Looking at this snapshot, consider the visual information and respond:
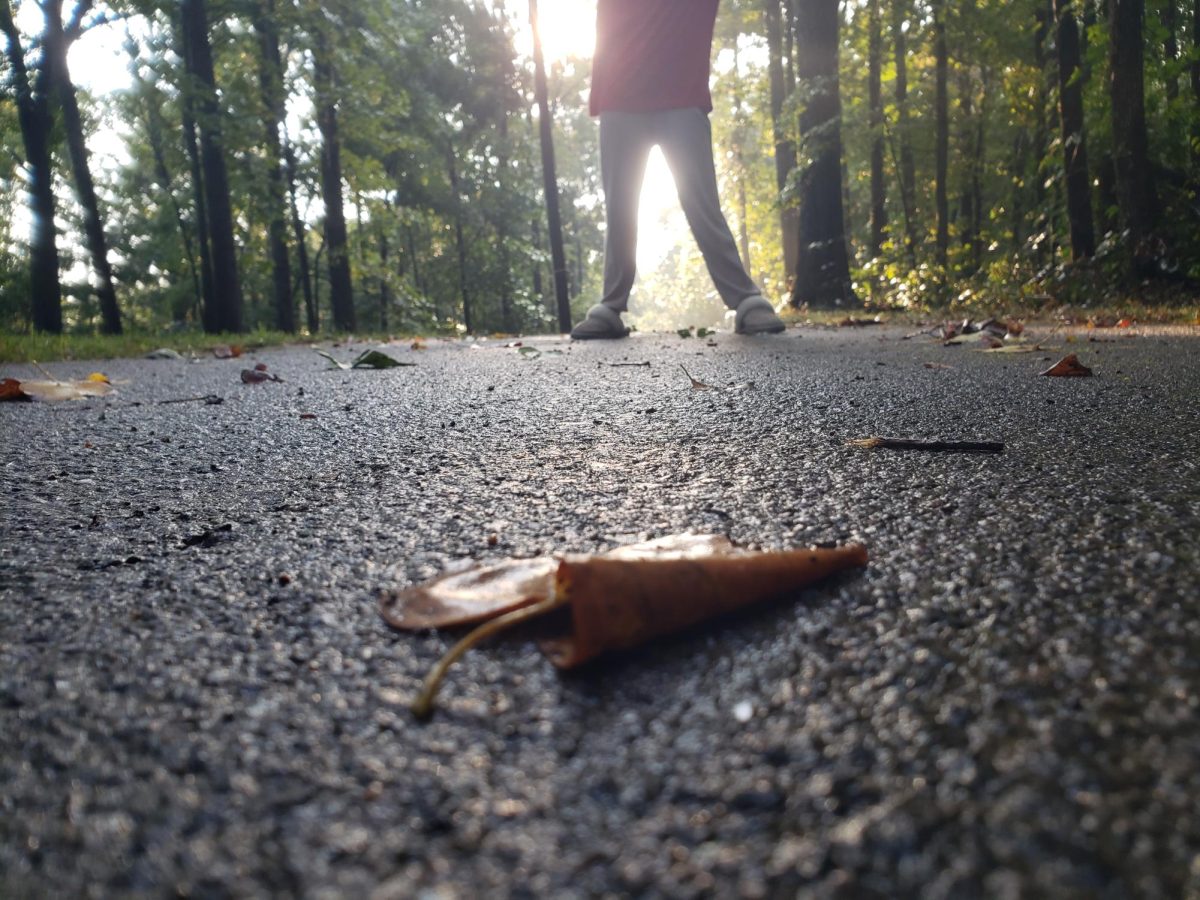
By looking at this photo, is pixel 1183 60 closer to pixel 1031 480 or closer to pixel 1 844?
pixel 1031 480

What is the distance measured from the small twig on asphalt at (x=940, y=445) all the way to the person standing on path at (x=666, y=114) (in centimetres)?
363

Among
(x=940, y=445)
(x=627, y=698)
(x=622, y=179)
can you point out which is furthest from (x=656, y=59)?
(x=627, y=698)

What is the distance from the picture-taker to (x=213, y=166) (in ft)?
39.8

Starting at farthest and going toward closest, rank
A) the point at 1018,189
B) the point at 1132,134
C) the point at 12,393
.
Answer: the point at 1018,189, the point at 1132,134, the point at 12,393

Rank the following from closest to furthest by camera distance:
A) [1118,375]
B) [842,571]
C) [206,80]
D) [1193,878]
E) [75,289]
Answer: [1193,878] → [842,571] → [1118,375] → [206,80] → [75,289]

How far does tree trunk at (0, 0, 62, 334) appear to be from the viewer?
14.2 m

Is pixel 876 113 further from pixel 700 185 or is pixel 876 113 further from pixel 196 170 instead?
pixel 196 170

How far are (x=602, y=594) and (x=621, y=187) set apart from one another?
489 cm

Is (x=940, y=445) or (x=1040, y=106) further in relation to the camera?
(x=1040, y=106)

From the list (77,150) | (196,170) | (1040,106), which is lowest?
(1040,106)

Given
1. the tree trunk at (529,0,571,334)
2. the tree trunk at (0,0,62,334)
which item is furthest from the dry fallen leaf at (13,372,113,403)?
the tree trunk at (0,0,62,334)

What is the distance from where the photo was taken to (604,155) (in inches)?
209

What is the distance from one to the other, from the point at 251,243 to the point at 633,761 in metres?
25.9

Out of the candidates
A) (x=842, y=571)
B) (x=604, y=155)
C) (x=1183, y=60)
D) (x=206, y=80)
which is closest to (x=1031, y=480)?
(x=842, y=571)
